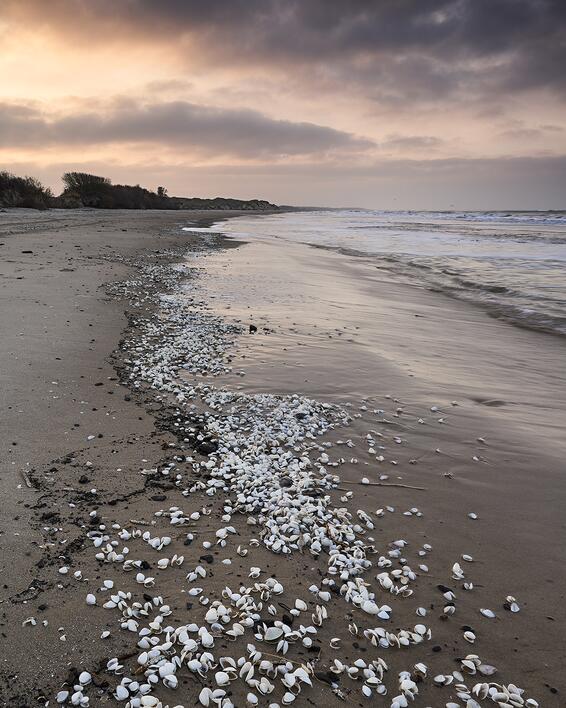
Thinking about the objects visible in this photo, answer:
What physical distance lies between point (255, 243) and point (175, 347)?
23.5 metres

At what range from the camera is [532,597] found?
11.3 feet

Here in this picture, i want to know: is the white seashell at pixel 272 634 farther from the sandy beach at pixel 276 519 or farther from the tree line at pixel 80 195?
the tree line at pixel 80 195

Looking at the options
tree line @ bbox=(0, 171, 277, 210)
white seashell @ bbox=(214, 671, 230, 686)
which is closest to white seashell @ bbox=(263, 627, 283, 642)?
white seashell @ bbox=(214, 671, 230, 686)

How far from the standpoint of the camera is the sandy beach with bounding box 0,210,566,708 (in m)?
2.84

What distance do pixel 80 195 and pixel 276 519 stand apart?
66.6 meters

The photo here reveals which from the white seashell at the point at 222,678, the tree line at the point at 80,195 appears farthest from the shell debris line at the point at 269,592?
the tree line at the point at 80,195

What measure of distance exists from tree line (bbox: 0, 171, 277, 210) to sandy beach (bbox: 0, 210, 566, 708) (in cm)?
4506

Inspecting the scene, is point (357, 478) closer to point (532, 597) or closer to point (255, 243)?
point (532, 597)

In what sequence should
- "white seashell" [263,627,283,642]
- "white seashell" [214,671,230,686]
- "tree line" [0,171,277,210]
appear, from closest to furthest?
"white seashell" [214,671,230,686]
"white seashell" [263,627,283,642]
"tree line" [0,171,277,210]

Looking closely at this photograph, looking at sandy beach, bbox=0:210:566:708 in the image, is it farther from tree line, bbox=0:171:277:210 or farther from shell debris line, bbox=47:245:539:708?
tree line, bbox=0:171:277:210

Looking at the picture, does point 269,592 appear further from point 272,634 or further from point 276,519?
point 276,519

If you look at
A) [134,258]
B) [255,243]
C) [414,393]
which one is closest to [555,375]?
[414,393]

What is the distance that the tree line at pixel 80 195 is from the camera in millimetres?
46812

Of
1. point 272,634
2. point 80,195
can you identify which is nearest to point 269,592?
point 272,634
